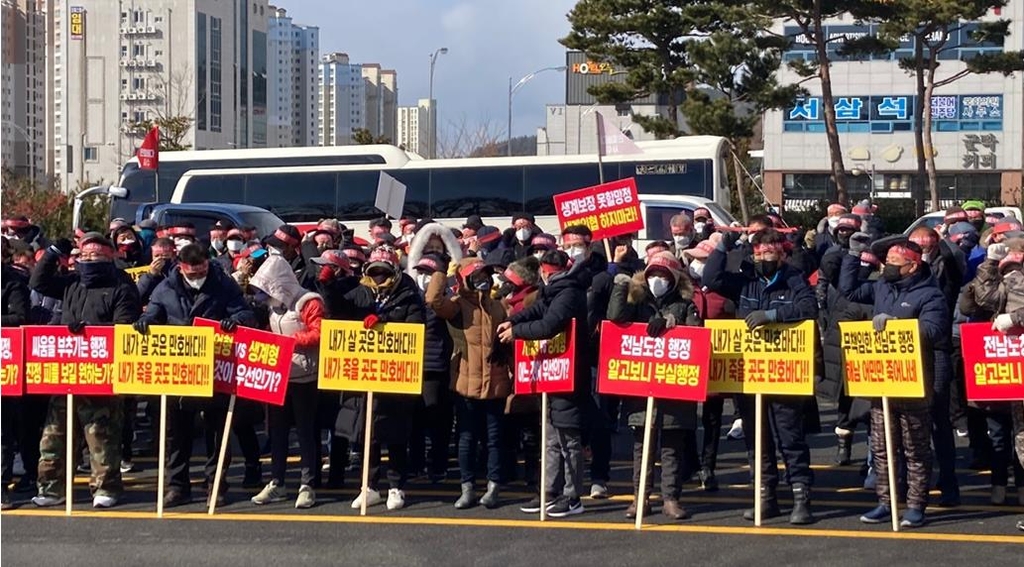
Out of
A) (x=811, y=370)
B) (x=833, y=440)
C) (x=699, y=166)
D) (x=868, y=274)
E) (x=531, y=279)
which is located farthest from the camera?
(x=699, y=166)

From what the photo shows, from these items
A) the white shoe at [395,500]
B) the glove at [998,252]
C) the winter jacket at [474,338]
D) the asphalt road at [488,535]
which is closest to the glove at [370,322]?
the winter jacket at [474,338]

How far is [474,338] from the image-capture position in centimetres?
1002

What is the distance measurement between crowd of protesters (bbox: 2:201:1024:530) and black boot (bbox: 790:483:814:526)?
0.04 feet

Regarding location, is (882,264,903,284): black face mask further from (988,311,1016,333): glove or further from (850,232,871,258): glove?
(850,232,871,258): glove

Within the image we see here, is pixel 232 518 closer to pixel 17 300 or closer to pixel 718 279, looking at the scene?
pixel 17 300

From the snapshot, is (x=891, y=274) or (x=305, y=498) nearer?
(x=891, y=274)

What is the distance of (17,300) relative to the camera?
10.4m

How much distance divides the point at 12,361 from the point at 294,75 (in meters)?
180

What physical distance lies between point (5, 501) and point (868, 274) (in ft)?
21.8

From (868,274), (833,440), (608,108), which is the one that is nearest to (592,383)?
(868,274)

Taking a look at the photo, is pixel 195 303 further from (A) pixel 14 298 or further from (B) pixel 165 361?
(A) pixel 14 298

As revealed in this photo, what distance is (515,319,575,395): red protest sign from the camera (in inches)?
382

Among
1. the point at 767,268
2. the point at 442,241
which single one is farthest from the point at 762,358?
the point at 442,241

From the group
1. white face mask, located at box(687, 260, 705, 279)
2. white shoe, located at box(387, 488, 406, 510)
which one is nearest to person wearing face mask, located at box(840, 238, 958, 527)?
white face mask, located at box(687, 260, 705, 279)
